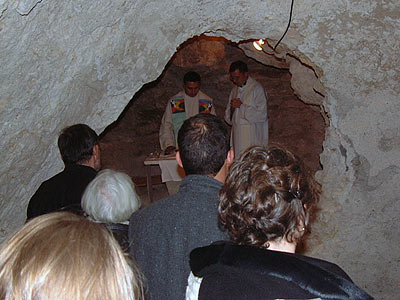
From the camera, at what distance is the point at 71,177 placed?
2.57 meters

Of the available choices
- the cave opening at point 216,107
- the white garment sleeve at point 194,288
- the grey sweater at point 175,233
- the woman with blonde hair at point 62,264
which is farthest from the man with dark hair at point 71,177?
the cave opening at point 216,107

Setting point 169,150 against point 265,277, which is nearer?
point 265,277

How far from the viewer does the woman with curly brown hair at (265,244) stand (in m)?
1.20

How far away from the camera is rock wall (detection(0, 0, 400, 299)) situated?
9.80 ft

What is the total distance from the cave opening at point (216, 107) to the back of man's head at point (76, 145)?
11.4ft

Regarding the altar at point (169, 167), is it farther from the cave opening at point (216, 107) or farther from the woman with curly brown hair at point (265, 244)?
the woman with curly brown hair at point (265, 244)

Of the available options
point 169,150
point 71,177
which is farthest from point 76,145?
point 169,150

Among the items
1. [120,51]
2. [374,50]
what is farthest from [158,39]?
[374,50]

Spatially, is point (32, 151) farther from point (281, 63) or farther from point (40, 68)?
point (281, 63)

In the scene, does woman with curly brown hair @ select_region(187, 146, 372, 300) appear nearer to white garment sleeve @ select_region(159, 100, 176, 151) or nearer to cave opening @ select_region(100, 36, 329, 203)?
white garment sleeve @ select_region(159, 100, 176, 151)

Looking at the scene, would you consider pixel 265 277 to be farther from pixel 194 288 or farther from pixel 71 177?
pixel 71 177

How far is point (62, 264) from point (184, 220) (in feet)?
2.97

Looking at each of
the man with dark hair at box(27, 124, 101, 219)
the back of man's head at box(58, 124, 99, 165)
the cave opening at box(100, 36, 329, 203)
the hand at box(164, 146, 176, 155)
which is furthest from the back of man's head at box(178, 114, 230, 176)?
the cave opening at box(100, 36, 329, 203)

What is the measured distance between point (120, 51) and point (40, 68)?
2.37 ft
